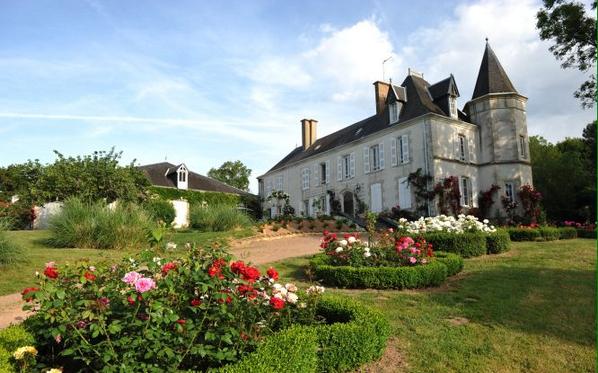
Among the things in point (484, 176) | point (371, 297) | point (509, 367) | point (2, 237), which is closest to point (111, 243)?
point (2, 237)

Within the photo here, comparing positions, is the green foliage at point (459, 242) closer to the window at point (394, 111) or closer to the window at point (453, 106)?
the window at point (453, 106)

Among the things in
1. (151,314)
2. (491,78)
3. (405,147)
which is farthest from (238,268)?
(491,78)

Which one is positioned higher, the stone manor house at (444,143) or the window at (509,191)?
the stone manor house at (444,143)

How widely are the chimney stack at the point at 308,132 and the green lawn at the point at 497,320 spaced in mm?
22917

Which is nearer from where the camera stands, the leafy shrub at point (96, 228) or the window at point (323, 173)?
the leafy shrub at point (96, 228)

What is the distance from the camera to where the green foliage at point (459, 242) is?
990 cm

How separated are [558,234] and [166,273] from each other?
1463cm

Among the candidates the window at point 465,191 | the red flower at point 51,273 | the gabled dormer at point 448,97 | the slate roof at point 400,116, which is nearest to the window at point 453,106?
the gabled dormer at point 448,97

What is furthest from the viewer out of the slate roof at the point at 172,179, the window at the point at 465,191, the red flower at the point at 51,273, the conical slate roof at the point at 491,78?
the slate roof at the point at 172,179

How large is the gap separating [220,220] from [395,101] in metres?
11.7

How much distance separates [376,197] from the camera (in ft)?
75.7

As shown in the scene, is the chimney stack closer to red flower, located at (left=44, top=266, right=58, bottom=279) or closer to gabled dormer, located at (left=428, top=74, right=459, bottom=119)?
gabled dormer, located at (left=428, top=74, right=459, bottom=119)

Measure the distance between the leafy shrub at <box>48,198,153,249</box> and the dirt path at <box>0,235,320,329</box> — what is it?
2.51 meters

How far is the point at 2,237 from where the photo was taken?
8.10 m
